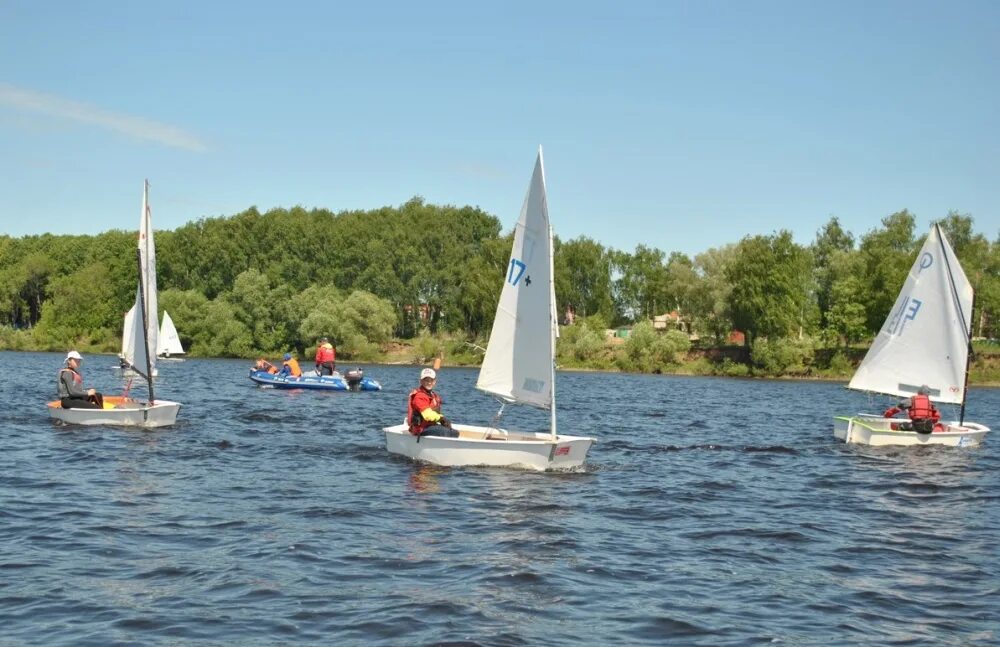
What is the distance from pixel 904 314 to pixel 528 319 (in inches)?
612

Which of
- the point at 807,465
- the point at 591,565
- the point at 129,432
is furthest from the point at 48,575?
the point at 807,465

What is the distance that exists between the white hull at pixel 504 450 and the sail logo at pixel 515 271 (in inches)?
142

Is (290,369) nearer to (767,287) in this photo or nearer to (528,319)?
(528,319)

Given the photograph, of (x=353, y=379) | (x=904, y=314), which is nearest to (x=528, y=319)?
(x=904, y=314)

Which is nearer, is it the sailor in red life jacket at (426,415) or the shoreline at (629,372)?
the sailor in red life jacket at (426,415)

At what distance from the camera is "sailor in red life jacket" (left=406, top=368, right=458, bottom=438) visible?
78.6ft

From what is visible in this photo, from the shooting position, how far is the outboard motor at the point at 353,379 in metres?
50.1

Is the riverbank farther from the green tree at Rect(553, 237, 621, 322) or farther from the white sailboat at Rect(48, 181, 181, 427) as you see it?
the white sailboat at Rect(48, 181, 181, 427)

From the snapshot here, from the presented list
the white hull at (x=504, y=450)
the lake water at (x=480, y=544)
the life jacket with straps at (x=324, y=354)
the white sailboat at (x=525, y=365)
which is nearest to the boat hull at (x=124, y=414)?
the lake water at (x=480, y=544)

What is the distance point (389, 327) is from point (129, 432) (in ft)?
238

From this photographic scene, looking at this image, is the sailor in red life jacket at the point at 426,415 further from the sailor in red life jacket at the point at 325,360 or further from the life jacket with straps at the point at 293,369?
the sailor in red life jacket at the point at 325,360

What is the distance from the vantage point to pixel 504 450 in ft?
76.5

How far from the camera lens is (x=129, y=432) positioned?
2942cm

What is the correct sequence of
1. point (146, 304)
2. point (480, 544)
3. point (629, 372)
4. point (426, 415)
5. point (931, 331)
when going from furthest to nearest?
point (629, 372) → point (146, 304) → point (931, 331) → point (426, 415) → point (480, 544)
